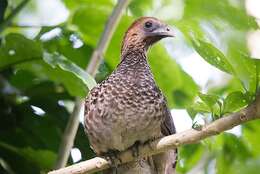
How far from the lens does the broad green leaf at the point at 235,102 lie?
191 centimetres

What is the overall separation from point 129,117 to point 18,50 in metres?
0.64

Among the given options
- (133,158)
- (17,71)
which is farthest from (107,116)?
(17,71)

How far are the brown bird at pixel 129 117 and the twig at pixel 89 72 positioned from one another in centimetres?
16

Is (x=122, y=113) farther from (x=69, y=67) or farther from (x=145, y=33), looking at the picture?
(x=145, y=33)

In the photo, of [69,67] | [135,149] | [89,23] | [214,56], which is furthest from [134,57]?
[214,56]

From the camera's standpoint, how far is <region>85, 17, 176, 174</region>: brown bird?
230cm

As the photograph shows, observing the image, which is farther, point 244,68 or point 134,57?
point 134,57

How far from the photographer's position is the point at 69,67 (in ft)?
8.23

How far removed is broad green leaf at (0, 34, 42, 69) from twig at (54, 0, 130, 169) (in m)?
0.23

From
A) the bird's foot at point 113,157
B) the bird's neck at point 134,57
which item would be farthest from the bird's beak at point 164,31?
the bird's foot at point 113,157

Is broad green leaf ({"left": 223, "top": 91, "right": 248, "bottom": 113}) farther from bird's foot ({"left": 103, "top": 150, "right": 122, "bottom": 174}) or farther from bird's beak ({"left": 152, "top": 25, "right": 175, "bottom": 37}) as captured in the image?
bird's beak ({"left": 152, "top": 25, "right": 175, "bottom": 37})

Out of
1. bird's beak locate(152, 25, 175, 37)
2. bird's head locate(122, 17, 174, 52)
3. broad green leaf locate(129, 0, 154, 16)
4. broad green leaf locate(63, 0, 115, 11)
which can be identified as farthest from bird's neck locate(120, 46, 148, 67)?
broad green leaf locate(63, 0, 115, 11)

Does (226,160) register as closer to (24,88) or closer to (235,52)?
(24,88)

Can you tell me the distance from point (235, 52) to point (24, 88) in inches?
52.1
